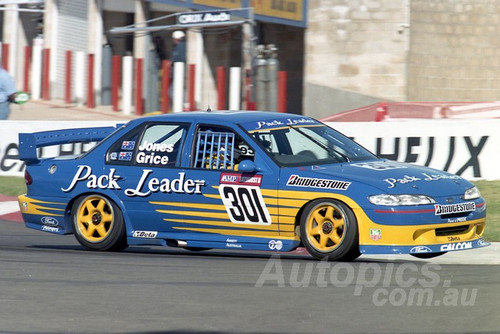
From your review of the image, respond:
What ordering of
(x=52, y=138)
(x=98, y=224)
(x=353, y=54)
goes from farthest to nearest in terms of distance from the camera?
(x=353, y=54)
(x=52, y=138)
(x=98, y=224)

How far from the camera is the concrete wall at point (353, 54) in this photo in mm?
25266

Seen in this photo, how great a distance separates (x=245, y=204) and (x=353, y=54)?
17.3 metres

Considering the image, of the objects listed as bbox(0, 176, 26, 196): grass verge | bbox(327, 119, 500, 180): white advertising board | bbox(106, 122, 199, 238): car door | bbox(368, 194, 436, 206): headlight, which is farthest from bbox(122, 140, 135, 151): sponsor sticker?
bbox(0, 176, 26, 196): grass verge

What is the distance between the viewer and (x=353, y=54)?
2589 cm

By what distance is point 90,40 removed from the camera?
28000 millimetres

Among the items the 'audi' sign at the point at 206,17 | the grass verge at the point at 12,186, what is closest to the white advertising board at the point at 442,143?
the grass verge at the point at 12,186

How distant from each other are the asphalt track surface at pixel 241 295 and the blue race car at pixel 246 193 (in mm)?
250

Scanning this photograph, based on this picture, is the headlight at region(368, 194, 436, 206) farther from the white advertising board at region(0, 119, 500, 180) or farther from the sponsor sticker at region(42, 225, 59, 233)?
the white advertising board at region(0, 119, 500, 180)

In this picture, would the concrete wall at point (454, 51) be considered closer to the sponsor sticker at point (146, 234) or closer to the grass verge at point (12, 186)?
the grass verge at point (12, 186)

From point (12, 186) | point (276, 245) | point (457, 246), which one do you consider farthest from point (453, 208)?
point (12, 186)

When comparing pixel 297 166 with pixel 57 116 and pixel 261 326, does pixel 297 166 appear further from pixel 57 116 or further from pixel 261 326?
pixel 57 116

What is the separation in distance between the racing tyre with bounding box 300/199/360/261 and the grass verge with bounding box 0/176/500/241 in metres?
2.79

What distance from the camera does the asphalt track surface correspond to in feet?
20.1

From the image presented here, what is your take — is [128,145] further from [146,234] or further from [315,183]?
[315,183]
